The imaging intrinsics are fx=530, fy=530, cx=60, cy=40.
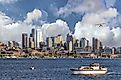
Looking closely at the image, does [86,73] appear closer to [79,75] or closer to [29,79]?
[79,75]

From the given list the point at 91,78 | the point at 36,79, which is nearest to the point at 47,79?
the point at 36,79

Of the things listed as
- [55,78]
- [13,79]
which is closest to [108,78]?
[55,78]

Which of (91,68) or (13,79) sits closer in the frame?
(13,79)

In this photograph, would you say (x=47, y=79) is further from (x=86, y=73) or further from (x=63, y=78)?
(x=86, y=73)

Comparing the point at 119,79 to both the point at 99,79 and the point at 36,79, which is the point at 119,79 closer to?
the point at 99,79

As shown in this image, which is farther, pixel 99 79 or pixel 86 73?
pixel 86 73

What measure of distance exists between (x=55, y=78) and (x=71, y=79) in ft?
18.6

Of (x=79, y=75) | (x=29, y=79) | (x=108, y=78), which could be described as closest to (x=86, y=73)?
(x=79, y=75)

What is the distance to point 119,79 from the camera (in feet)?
418

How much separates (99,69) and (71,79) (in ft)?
66.8

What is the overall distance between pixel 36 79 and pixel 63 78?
742cm

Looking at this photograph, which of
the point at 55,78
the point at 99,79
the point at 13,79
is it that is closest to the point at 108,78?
the point at 99,79

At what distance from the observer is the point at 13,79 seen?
420 feet

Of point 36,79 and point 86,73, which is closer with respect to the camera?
point 36,79
